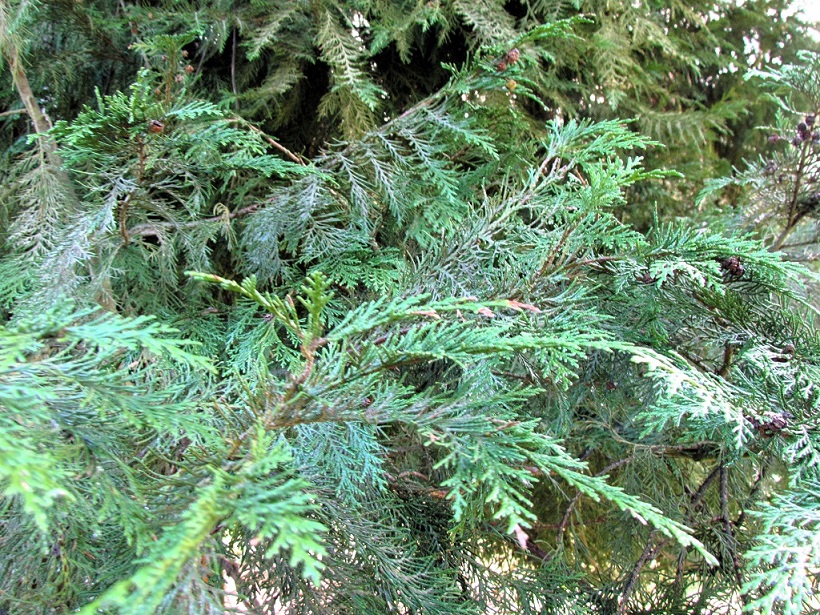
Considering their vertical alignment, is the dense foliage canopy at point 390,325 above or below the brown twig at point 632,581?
above

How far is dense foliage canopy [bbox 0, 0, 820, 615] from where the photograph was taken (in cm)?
70

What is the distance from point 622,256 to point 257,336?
0.74m

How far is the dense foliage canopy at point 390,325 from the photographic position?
705mm

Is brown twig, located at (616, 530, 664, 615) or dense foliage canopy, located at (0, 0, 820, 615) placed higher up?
dense foliage canopy, located at (0, 0, 820, 615)

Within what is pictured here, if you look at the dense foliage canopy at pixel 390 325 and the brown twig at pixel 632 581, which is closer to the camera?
the dense foliage canopy at pixel 390 325

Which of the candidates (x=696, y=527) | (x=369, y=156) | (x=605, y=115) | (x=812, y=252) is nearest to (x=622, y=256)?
(x=369, y=156)

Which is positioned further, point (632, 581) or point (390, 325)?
point (632, 581)

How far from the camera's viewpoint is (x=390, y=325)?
0.95 meters

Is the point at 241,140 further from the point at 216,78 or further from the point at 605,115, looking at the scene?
the point at 605,115

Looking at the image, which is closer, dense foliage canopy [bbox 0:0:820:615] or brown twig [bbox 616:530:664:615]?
dense foliage canopy [bbox 0:0:820:615]

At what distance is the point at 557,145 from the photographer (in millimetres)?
1196

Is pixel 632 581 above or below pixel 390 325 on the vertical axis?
below

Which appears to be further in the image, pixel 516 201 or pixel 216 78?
pixel 216 78

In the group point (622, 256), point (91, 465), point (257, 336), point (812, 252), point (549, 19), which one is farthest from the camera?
point (812, 252)
